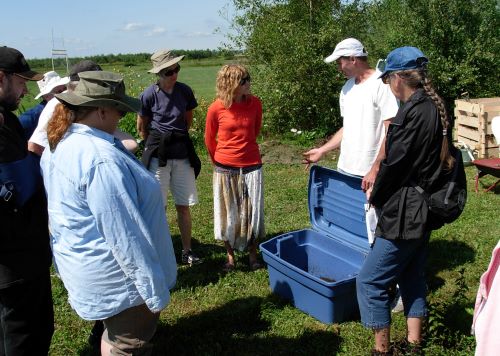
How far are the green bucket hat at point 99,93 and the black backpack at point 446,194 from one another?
167 cm

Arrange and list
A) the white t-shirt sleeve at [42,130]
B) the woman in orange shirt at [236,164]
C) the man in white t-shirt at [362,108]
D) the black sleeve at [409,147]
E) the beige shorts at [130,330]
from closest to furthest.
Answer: the beige shorts at [130,330] < the black sleeve at [409,147] < the white t-shirt sleeve at [42,130] < the man in white t-shirt at [362,108] < the woman in orange shirt at [236,164]

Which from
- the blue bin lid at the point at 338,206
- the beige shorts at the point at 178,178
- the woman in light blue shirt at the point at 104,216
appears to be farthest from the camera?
the beige shorts at the point at 178,178

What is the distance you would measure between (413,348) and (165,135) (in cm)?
290

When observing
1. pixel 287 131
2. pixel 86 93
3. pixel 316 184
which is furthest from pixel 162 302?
pixel 287 131

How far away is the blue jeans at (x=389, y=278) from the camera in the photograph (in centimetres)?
288

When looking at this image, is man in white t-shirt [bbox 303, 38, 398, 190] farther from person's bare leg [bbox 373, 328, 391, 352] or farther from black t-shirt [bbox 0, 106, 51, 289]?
black t-shirt [bbox 0, 106, 51, 289]

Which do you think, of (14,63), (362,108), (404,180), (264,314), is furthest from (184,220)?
(404,180)

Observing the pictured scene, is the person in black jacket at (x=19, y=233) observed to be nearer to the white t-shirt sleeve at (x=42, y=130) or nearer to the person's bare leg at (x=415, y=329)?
the white t-shirt sleeve at (x=42, y=130)

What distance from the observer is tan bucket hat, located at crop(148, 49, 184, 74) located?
4609 mm

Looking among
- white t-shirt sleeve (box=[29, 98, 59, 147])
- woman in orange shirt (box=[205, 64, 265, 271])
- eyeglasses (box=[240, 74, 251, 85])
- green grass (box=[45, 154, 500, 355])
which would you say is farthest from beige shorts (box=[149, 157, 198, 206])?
white t-shirt sleeve (box=[29, 98, 59, 147])

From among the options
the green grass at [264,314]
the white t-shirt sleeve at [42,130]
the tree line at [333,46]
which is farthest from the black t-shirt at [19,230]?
the tree line at [333,46]

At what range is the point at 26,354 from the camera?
298 centimetres

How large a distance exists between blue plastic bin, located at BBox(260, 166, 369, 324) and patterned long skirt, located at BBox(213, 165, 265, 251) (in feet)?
1.42

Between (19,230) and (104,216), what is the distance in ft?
3.05
